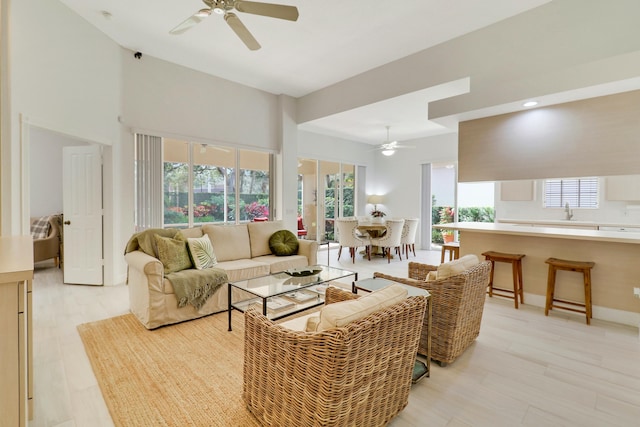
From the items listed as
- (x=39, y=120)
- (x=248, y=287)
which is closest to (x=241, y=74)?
(x=39, y=120)

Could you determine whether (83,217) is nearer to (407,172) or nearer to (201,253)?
(201,253)

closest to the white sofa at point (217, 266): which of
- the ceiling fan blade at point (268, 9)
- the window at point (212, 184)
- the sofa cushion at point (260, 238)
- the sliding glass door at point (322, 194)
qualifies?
the sofa cushion at point (260, 238)

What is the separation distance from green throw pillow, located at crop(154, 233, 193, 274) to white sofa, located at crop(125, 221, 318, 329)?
6.5 inches

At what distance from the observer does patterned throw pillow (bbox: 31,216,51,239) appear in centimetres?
529

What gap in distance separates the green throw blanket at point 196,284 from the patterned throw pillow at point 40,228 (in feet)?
12.9

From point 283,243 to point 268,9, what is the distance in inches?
113

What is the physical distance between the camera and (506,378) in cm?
218

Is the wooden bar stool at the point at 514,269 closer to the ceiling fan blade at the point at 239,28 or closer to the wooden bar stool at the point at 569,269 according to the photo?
the wooden bar stool at the point at 569,269

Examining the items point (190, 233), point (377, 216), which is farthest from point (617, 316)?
point (377, 216)

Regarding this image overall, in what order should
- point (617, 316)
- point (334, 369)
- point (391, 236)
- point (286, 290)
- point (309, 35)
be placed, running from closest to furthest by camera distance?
point (334, 369) < point (286, 290) < point (617, 316) < point (309, 35) < point (391, 236)

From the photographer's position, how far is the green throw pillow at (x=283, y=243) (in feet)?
14.4

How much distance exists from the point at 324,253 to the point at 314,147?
2715 millimetres

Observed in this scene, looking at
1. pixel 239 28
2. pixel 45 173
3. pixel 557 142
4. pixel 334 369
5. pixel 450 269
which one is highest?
pixel 239 28

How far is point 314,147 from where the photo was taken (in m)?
7.80
